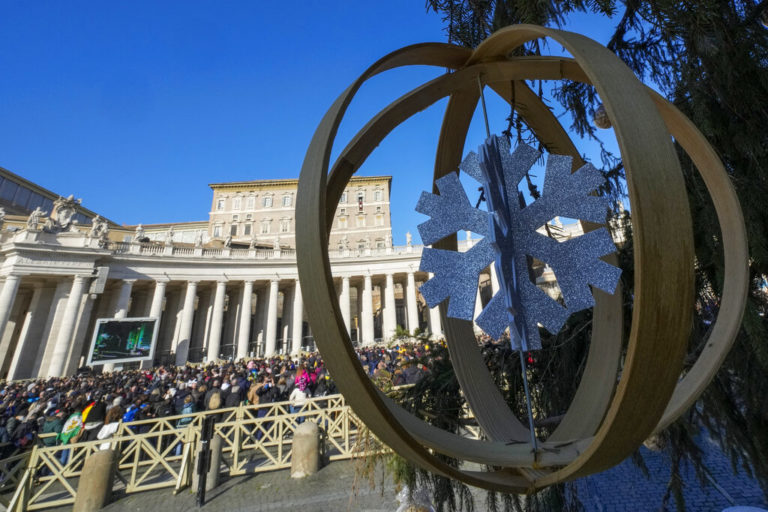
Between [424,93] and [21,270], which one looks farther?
[21,270]

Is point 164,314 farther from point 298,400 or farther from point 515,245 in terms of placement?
point 515,245

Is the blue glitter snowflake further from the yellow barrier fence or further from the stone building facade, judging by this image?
the stone building facade

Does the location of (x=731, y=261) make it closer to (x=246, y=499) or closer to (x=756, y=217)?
(x=756, y=217)

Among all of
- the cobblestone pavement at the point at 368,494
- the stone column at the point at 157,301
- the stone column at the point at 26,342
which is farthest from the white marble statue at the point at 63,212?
the cobblestone pavement at the point at 368,494

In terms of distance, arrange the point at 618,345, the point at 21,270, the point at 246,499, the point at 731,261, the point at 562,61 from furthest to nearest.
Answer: the point at 21,270 → the point at 246,499 → the point at 618,345 → the point at 562,61 → the point at 731,261

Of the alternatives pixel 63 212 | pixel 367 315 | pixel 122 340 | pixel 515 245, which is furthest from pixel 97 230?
pixel 515 245

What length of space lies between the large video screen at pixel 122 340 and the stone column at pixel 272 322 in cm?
1079

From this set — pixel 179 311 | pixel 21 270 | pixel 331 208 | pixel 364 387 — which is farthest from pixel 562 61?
pixel 179 311

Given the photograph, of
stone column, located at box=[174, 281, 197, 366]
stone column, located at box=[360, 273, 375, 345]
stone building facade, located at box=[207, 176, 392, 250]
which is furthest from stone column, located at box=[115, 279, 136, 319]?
stone building facade, located at box=[207, 176, 392, 250]

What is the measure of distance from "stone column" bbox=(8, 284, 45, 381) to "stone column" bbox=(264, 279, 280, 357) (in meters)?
16.7

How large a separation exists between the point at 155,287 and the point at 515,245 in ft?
116

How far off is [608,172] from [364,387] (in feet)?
10.9

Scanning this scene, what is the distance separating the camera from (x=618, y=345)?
179 centimetres

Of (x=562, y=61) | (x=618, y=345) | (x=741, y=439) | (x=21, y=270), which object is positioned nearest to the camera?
(x=562, y=61)
